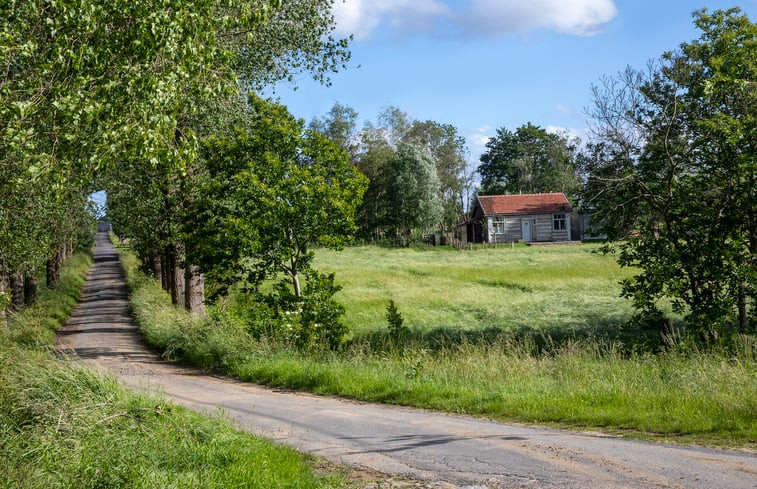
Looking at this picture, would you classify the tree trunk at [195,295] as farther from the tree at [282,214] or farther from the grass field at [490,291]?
the grass field at [490,291]

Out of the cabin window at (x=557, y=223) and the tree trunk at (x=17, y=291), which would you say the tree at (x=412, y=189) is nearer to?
the cabin window at (x=557, y=223)

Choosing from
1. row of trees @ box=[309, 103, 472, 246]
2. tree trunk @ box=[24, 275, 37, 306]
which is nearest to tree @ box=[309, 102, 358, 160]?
row of trees @ box=[309, 103, 472, 246]

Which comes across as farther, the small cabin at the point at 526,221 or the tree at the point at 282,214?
the small cabin at the point at 526,221

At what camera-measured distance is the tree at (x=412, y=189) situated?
253ft

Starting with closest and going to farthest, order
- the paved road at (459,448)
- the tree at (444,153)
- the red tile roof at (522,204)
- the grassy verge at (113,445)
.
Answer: the grassy verge at (113,445) < the paved road at (459,448) < the red tile roof at (522,204) < the tree at (444,153)

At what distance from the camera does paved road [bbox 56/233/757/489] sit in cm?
724

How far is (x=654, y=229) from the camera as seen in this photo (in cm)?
1900

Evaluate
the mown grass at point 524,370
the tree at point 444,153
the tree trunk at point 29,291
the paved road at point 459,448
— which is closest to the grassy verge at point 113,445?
the paved road at point 459,448

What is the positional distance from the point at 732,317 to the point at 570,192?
5108mm

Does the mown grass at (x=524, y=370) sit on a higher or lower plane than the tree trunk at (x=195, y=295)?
lower

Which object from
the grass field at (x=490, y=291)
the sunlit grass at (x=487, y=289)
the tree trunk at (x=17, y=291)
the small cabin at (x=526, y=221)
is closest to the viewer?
the grass field at (x=490, y=291)

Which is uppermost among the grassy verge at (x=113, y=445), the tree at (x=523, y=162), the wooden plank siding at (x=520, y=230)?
the tree at (x=523, y=162)

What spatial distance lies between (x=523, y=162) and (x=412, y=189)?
4036 centimetres

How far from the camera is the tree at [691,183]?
16875mm
